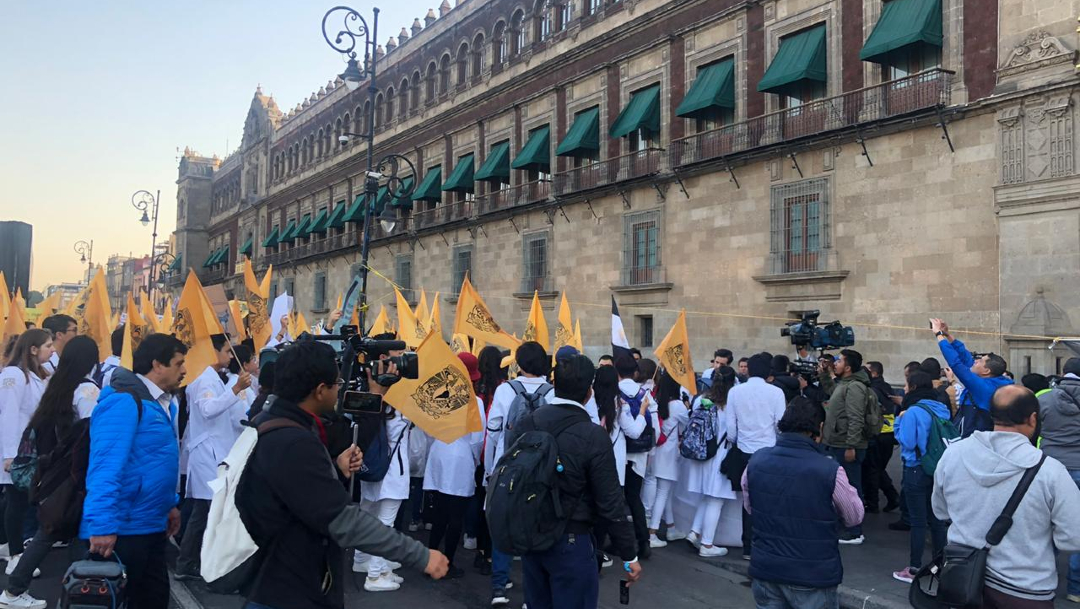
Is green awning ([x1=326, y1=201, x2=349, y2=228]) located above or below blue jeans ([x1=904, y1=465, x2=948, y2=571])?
above

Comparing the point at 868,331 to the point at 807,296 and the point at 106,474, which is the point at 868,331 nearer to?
the point at 807,296

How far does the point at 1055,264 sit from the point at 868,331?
341 cm

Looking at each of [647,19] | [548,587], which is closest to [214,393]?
[548,587]

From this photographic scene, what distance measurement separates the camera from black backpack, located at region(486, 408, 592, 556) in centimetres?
354

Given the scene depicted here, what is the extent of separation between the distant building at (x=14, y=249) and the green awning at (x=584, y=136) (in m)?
13.6

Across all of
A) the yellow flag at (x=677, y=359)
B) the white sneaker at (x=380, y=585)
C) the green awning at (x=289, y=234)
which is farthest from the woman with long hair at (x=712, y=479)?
the green awning at (x=289, y=234)

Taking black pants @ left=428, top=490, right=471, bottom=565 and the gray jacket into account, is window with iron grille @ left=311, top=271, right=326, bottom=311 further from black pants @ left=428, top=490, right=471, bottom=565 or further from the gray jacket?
the gray jacket

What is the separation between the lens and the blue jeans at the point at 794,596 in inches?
147

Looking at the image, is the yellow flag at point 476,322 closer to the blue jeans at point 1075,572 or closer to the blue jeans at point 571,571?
the blue jeans at point 1075,572

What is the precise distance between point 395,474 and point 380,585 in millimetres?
869

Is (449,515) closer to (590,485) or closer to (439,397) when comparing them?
(439,397)

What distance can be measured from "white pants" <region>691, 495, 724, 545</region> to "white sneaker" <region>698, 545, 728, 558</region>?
0.05 meters

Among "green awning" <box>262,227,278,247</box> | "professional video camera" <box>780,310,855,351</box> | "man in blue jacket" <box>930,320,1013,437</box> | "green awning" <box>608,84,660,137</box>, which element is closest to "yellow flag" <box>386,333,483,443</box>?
"man in blue jacket" <box>930,320,1013,437</box>

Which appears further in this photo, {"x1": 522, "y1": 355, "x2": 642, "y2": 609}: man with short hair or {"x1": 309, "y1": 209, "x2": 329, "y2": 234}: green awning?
{"x1": 309, "y1": 209, "x2": 329, "y2": 234}: green awning
